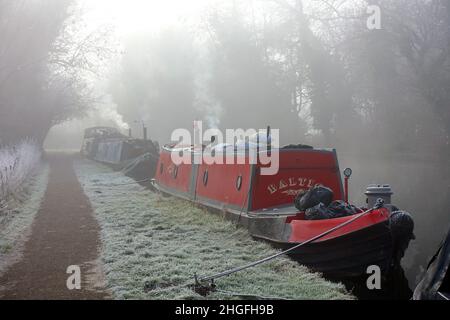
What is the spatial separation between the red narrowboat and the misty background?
255 cm

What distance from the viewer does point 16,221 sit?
30.7 feet

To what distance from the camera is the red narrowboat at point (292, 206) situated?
20.4 ft

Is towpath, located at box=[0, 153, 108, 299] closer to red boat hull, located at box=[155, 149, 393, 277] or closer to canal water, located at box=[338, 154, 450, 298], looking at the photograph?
red boat hull, located at box=[155, 149, 393, 277]

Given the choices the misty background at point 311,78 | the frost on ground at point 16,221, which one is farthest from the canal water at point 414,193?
the frost on ground at point 16,221

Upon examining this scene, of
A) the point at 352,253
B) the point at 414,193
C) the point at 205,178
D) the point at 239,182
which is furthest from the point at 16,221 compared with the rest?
the point at 414,193

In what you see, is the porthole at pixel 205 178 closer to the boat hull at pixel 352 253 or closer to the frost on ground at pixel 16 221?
the frost on ground at pixel 16 221

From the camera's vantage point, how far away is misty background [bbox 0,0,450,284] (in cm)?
1658

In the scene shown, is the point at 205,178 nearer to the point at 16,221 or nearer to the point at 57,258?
the point at 16,221

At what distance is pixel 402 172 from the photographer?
76.2 ft

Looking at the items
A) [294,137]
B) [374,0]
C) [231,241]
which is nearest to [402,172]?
[374,0]

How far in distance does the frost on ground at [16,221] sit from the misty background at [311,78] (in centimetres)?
539

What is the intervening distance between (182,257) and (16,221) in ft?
14.0

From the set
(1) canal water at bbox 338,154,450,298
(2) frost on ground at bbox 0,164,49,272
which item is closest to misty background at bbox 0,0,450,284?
(1) canal water at bbox 338,154,450,298

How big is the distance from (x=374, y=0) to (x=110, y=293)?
25084 mm
